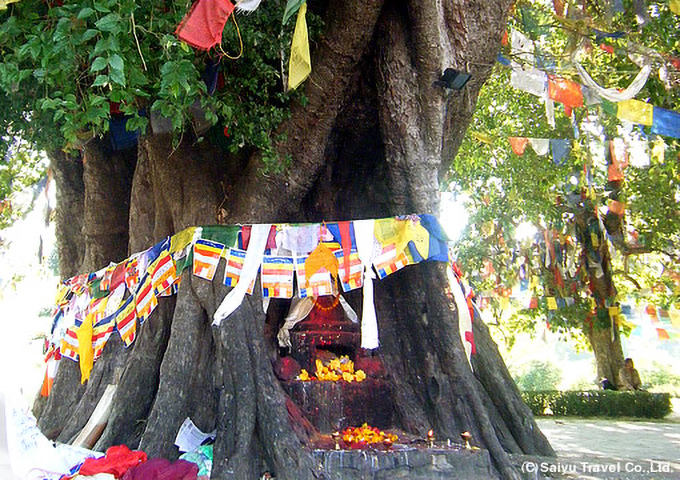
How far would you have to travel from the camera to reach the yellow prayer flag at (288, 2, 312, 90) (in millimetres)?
4828

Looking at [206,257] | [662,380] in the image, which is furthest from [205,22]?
[662,380]

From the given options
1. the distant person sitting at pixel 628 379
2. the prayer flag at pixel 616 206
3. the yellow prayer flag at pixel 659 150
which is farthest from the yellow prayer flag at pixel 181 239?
the distant person sitting at pixel 628 379

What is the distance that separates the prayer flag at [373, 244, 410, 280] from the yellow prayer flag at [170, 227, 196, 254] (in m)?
2.08

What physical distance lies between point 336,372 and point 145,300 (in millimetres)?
2533

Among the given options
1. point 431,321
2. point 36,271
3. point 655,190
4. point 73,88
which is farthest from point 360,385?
point 36,271

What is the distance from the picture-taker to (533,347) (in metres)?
44.4

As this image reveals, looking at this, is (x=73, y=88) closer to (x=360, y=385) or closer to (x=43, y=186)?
(x=360, y=385)

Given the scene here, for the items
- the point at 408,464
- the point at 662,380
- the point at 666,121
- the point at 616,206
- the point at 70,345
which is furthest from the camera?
the point at 662,380

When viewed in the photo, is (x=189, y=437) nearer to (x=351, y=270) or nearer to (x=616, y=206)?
(x=351, y=270)

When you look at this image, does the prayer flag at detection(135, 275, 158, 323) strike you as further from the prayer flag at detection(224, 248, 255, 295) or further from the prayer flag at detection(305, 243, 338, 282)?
the prayer flag at detection(305, 243, 338, 282)

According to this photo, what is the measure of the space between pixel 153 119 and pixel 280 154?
57.4 inches

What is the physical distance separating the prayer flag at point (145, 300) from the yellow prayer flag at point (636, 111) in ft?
21.6

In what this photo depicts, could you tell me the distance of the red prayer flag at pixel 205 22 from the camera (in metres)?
4.45

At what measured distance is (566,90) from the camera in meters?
8.53
